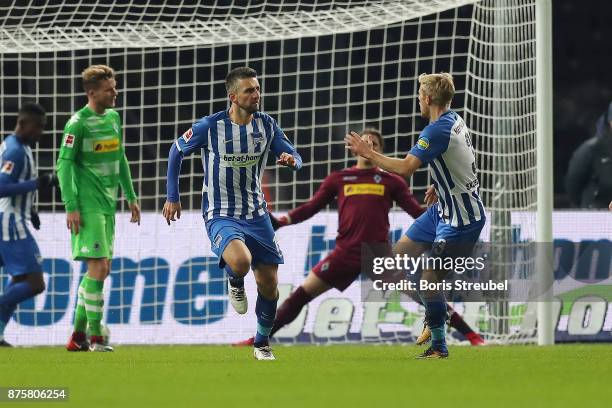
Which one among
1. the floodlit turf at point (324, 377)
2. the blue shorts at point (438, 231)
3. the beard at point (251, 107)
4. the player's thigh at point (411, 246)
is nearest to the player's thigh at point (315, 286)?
the floodlit turf at point (324, 377)

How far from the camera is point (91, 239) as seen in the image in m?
9.46

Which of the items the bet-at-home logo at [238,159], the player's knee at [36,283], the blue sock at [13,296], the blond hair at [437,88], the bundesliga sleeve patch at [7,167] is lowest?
the blue sock at [13,296]

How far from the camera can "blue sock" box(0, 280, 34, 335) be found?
10.7 m

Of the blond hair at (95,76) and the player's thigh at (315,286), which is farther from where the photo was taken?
the player's thigh at (315,286)

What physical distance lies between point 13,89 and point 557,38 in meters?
8.18

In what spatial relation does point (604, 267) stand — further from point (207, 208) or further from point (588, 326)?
point (207, 208)

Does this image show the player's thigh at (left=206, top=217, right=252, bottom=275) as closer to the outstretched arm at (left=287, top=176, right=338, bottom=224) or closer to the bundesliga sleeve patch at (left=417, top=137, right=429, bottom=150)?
the bundesliga sleeve patch at (left=417, top=137, right=429, bottom=150)

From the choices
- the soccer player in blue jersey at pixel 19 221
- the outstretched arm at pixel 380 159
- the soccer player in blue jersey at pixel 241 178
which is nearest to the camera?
the outstretched arm at pixel 380 159

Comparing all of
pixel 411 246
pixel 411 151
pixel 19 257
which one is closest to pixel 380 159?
pixel 411 151

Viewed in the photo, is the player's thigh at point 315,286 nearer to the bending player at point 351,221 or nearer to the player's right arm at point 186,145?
the bending player at point 351,221

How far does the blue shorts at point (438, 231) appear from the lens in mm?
8180

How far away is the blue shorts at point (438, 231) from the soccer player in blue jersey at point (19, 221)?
3421mm

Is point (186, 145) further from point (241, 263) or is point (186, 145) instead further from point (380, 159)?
point (380, 159)

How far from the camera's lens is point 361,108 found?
13.1 metres
